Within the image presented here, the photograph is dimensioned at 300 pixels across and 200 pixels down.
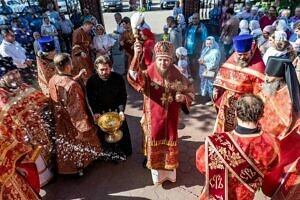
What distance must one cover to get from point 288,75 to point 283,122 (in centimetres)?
53

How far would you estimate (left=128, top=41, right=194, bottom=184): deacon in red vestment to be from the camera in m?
4.09

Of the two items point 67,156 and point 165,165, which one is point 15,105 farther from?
point 165,165

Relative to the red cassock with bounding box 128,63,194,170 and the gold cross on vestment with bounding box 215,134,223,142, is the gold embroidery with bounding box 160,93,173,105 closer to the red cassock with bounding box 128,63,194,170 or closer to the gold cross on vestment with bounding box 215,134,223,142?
the red cassock with bounding box 128,63,194,170

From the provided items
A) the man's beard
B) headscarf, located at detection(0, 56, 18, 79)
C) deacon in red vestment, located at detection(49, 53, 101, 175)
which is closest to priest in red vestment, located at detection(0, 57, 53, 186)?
A: headscarf, located at detection(0, 56, 18, 79)

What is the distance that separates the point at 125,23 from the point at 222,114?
5186 mm

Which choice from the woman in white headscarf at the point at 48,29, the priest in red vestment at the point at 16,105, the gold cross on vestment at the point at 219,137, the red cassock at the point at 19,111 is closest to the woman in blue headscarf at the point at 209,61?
the priest in red vestment at the point at 16,105

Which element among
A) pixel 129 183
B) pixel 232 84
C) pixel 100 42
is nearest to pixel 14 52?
pixel 100 42

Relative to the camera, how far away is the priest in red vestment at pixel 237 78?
4.34m

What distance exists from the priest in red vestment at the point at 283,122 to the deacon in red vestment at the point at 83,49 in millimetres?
5193

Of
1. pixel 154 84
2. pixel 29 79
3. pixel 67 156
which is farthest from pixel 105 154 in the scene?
pixel 29 79

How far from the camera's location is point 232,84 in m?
4.57

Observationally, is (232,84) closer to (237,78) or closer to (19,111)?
(237,78)

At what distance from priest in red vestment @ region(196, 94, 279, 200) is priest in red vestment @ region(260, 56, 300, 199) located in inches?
24.0

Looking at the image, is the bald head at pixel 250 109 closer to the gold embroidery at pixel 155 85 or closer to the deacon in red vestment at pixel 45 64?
the gold embroidery at pixel 155 85
